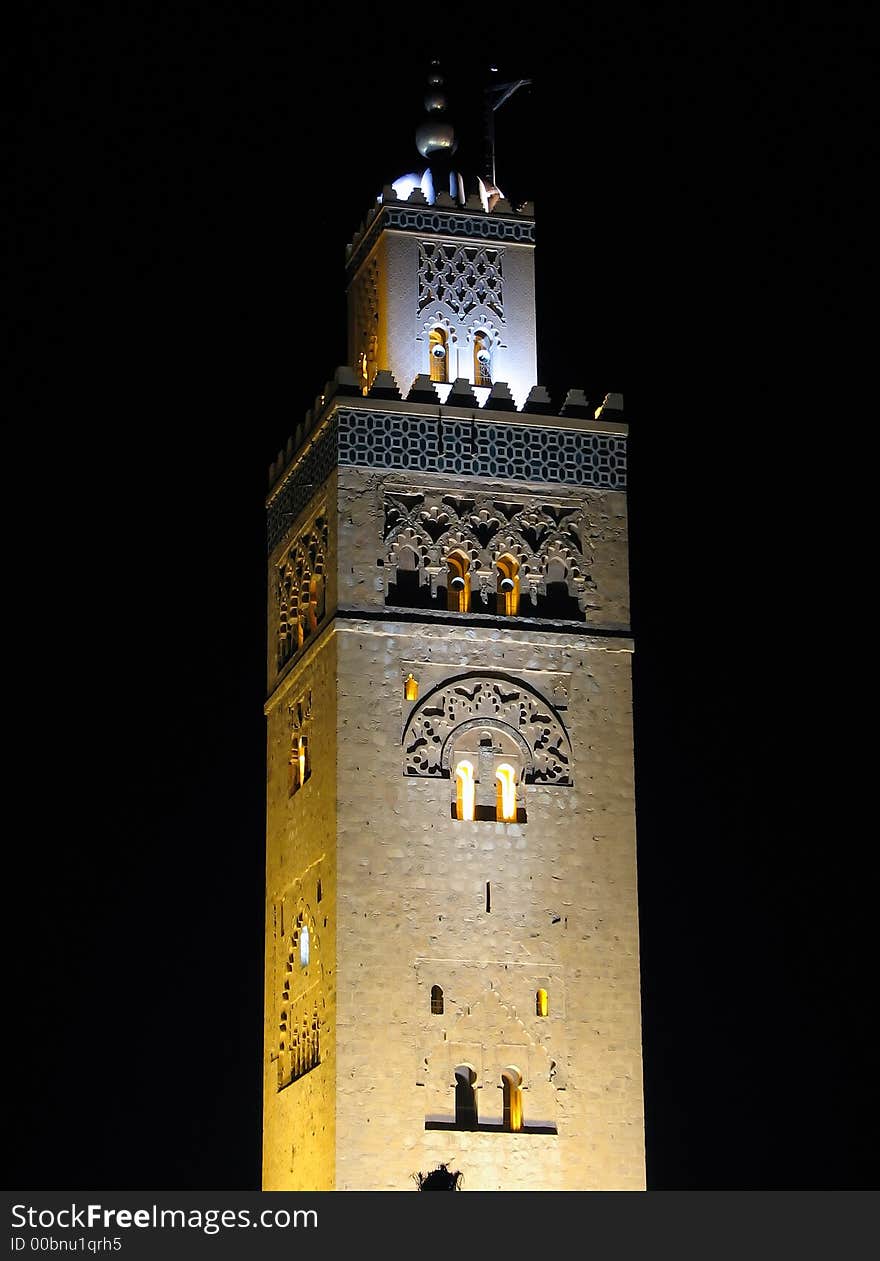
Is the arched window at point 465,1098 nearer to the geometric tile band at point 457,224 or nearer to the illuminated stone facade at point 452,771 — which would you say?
the illuminated stone facade at point 452,771

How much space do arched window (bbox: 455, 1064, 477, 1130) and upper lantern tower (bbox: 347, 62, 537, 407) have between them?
21.2ft

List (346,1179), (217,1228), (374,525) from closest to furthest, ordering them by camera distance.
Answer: (217,1228) < (346,1179) < (374,525)

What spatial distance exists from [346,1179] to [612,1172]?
238cm

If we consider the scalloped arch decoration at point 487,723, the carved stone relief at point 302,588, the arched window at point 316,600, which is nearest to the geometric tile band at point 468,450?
the carved stone relief at point 302,588

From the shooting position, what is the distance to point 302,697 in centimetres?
3091

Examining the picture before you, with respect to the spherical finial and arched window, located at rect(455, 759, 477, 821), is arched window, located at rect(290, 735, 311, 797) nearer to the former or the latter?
arched window, located at rect(455, 759, 477, 821)

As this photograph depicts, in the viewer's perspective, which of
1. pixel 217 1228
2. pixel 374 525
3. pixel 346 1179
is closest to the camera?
pixel 217 1228

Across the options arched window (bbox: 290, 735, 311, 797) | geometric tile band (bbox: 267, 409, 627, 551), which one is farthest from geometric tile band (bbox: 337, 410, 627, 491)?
arched window (bbox: 290, 735, 311, 797)

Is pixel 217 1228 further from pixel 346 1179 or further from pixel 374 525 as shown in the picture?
pixel 374 525

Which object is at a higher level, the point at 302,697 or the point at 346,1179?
the point at 302,697

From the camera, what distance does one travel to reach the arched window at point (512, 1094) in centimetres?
2891

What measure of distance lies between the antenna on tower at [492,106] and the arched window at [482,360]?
6.21 ft

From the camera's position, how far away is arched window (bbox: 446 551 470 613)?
99.5ft

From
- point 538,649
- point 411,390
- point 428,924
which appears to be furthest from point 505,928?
point 411,390
